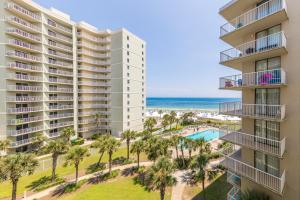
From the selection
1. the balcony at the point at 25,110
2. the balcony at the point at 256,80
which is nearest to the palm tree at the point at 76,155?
the balcony at the point at 25,110

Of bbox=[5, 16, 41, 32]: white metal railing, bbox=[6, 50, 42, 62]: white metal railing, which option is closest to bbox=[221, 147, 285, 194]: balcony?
bbox=[6, 50, 42, 62]: white metal railing

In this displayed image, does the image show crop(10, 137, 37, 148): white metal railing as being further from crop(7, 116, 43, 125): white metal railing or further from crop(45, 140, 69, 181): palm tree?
→ crop(45, 140, 69, 181): palm tree

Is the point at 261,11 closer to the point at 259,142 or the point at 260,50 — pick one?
the point at 260,50

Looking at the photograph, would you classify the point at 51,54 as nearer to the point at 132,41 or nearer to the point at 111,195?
the point at 132,41

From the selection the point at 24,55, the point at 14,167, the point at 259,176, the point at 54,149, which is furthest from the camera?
the point at 24,55

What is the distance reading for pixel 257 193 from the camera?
564 inches

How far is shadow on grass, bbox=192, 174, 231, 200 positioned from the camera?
922 inches

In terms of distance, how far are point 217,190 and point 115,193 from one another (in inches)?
566

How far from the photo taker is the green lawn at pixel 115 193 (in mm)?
Result: 23859

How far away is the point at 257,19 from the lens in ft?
44.7

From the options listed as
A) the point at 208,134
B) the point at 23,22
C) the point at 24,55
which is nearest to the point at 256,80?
the point at 24,55

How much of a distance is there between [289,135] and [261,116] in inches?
82.6

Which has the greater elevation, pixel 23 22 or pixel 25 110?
pixel 23 22

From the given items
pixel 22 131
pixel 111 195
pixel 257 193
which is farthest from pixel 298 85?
pixel 22 131
